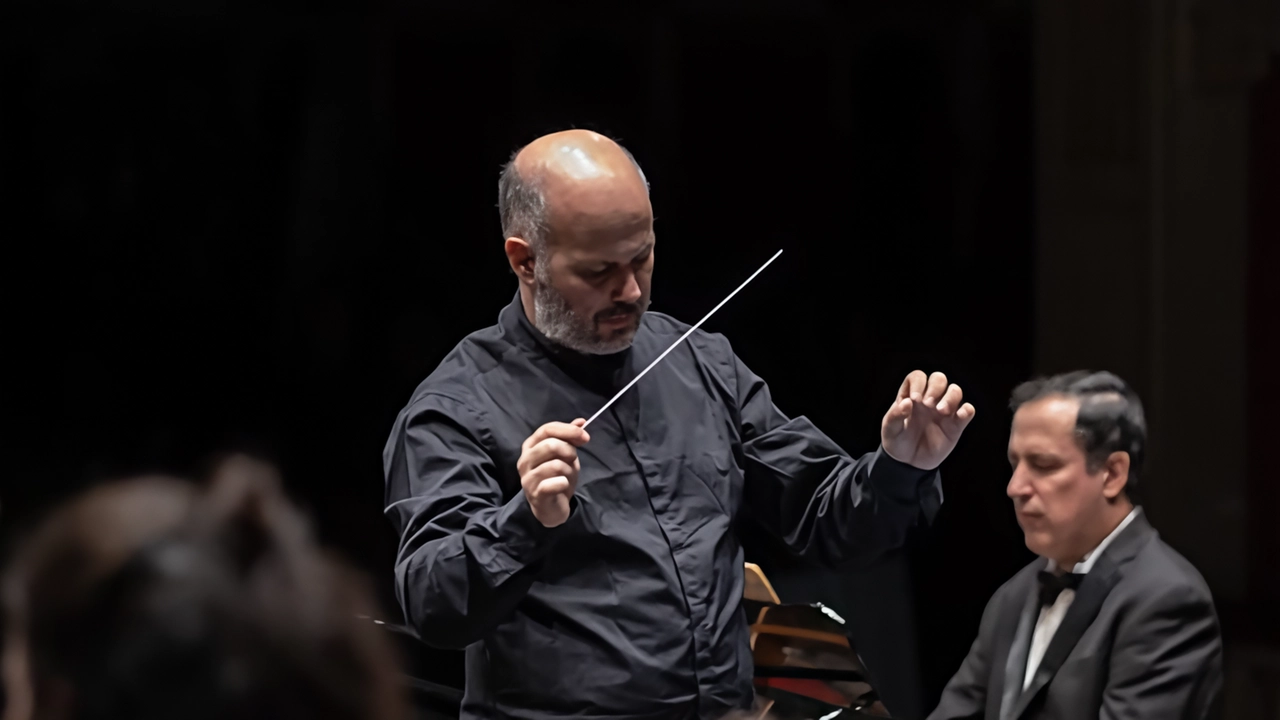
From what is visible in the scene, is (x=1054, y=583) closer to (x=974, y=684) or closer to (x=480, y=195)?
(x=974, y=684)

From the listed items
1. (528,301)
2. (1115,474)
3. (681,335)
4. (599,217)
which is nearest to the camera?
(599,217)

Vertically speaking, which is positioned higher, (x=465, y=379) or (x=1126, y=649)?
(x=465, y=379)

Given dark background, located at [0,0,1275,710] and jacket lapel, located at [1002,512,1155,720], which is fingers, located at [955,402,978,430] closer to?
jacket lapel, located at [1002,512,1155,720]

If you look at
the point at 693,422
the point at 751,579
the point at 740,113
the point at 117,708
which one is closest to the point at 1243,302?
the point at 740,113

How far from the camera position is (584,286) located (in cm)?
187

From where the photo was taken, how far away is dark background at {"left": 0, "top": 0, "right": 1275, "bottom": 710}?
3.48 metres

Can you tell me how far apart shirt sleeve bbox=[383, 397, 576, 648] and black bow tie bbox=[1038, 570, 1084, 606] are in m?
0.79

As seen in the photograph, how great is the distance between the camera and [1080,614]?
2.18 metres

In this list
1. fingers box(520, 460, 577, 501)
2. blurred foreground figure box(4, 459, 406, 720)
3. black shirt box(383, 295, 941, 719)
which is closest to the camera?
blurred foreground figure box(4, 459, 406, 720)

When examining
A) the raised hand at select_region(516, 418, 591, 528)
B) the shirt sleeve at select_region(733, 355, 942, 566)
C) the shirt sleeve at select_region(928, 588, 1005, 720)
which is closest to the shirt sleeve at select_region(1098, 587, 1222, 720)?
the shirt sleeve at select_region(928, 588, 1005, 720)

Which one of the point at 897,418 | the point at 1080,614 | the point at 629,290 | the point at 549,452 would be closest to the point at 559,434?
the point at 549,452

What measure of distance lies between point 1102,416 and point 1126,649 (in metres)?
0.35

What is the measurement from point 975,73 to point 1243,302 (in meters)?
0.76

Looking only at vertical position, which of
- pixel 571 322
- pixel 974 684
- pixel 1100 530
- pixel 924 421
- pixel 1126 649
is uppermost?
pixel 571 322
